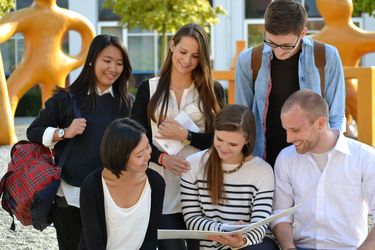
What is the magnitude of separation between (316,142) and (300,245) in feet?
1.79

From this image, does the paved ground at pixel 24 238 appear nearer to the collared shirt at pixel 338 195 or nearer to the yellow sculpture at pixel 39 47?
the collared shirt at pixel 338 195

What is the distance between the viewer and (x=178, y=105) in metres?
3.95

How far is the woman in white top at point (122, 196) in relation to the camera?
11.5 feet

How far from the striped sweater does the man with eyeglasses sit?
260mm

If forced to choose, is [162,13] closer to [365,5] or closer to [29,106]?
[365,5]

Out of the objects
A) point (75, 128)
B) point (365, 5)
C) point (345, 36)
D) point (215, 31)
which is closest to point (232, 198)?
point (75, 128)

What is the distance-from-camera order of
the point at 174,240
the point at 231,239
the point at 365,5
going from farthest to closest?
1. the point at 365,5
2. the point at 174,240
3. the point at 231,239

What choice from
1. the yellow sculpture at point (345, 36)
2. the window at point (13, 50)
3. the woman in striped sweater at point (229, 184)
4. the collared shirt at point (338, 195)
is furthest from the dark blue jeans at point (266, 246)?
the window at point (13, 50)

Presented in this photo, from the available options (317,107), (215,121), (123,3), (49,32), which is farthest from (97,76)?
(123,3)

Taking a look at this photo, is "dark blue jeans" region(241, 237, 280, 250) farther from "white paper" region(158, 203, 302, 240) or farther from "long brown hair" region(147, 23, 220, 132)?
"long brown hair" region(147, 23, 220, 132)

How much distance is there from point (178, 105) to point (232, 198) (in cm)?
61

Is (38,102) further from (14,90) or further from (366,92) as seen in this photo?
(366,92)

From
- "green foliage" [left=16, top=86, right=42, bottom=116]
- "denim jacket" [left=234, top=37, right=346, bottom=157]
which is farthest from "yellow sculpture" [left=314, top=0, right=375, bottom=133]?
"green foliage" [left=16, top=86, right=42, bottom=116]

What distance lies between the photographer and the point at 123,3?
20391 mm
